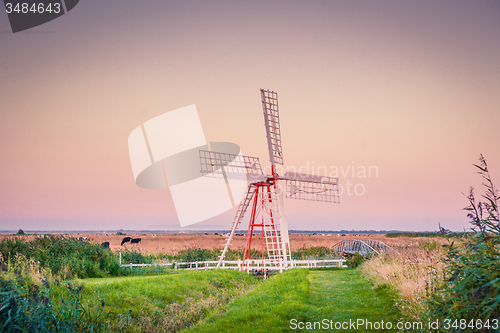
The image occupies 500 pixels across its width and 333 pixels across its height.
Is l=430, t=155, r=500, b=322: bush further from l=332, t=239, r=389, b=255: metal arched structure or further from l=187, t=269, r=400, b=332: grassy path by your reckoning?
l=332, t=239, r=389, b=255: metal arched structure

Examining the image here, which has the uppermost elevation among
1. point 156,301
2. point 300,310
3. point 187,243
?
point 300,310

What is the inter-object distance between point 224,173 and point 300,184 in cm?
547

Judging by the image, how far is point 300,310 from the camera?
1020 cm

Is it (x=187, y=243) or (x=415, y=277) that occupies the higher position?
→ (x=415, y=277)

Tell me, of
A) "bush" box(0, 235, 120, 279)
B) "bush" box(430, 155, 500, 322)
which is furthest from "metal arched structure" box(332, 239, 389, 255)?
"bush" box(430, 155, 500, 322)

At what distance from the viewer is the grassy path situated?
29.9 ft

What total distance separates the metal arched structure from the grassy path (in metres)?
13.0

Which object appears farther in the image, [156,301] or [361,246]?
[361,246]

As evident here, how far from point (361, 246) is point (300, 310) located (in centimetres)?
1999

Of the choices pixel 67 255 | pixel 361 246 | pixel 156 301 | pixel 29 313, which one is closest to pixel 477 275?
pixel 29 313

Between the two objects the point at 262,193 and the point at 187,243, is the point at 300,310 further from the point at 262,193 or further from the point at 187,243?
the point at 187,243

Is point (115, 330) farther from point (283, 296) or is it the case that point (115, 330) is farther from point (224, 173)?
point (224, 173)

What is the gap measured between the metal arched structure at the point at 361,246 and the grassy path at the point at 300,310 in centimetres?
1298

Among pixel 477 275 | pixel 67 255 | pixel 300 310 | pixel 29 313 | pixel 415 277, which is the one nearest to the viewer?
pixel 477 275
